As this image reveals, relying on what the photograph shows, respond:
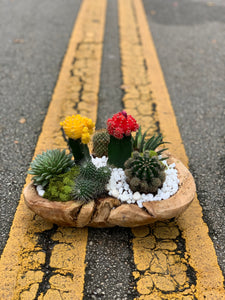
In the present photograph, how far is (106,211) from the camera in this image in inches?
101

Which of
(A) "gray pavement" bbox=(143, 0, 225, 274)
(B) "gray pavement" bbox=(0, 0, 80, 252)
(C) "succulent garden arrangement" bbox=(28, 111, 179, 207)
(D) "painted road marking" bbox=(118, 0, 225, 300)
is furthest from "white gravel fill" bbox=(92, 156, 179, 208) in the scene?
(B) "gray pavement" bbox=(0, 0, 80, 252)

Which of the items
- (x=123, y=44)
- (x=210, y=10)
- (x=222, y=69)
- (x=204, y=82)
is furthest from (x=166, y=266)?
(x=210, y=10)

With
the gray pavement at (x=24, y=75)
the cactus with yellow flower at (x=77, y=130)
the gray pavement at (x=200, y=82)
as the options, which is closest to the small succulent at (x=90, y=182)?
the cactus with yellow flower at (x=77, y=130)

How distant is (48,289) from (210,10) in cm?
708

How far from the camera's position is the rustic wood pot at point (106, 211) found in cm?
252

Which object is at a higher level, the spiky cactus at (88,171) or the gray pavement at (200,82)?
the spiky cactus at (88,171)

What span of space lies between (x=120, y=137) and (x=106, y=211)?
0.55 metres

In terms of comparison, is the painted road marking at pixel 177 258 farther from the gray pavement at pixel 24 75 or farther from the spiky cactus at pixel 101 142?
the gray pavement at pixel 24 75

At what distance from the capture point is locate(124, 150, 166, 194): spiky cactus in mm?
2580

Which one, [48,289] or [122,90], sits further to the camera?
[122,90]

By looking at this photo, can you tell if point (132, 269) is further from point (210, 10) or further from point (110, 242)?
point (210, 10)

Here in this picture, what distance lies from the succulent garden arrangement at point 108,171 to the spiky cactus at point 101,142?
142 mm

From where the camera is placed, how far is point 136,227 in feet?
8.97

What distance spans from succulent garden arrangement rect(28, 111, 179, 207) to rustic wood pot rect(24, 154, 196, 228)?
62 millimetres
